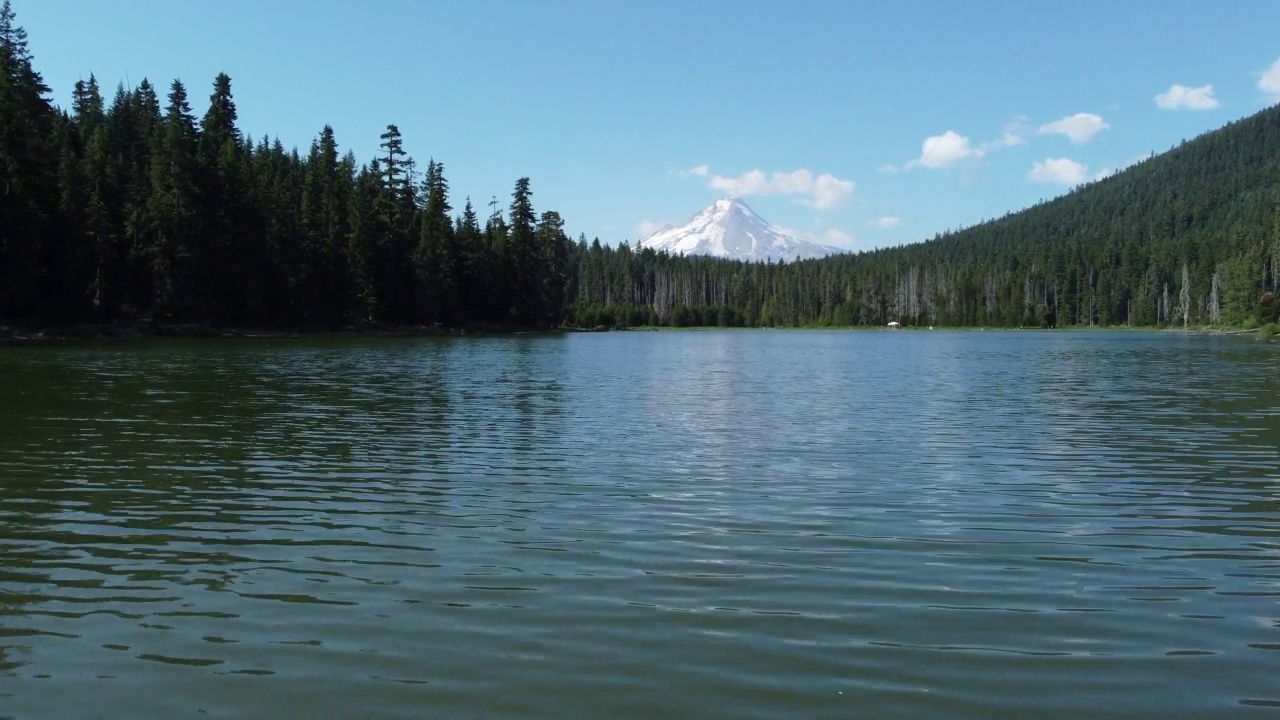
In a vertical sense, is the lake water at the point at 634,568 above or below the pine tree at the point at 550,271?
below

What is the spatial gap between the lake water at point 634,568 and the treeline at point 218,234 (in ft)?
186

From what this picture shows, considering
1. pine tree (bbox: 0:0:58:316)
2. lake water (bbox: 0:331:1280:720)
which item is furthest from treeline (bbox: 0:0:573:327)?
lake water (bbox: 0:331:1280:720)

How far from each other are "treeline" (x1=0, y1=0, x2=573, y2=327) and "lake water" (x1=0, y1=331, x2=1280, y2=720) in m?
56.6

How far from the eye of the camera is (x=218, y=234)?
295 ft

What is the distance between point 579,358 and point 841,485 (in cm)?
4835

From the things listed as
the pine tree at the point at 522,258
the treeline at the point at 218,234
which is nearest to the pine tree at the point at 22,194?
the treeline at the point at 218,234

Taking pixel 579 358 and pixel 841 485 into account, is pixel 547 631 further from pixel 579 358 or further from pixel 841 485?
pixel 579 358

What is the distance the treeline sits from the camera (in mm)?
72125

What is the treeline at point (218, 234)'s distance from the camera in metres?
72.1

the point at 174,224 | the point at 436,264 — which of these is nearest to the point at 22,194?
the point at 174,224

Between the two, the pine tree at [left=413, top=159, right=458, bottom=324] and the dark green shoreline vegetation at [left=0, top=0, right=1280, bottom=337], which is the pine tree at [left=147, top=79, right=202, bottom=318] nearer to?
the dark green shoreline vegetation at [left=0, top=0, right=1280, bottom=337]

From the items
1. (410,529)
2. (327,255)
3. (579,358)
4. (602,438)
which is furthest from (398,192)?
(410,529)

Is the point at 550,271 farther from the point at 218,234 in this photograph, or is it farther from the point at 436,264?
the point at 218,234

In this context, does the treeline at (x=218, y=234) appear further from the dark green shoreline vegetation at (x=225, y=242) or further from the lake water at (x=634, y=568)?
the lake water at (x=634, y=568)
